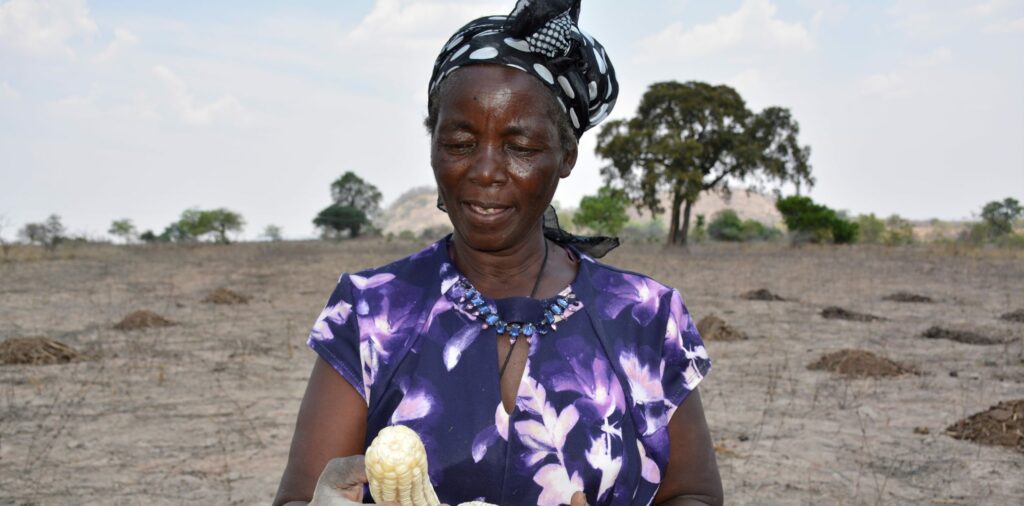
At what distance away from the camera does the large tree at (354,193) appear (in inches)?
2549

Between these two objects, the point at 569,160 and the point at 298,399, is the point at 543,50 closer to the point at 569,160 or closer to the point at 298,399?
the point at 569,160

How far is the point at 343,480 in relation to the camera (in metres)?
1.40

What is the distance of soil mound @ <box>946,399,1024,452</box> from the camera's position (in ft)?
19.6

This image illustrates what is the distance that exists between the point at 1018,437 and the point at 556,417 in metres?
5.58

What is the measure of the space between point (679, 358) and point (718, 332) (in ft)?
29.4

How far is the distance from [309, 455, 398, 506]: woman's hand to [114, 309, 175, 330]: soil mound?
10.7 metres

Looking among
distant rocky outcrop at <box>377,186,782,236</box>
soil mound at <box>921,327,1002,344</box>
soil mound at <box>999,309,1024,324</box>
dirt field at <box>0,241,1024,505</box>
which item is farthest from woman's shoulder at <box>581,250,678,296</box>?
distant rocky outcrop at <box>377,186,782,236</box>

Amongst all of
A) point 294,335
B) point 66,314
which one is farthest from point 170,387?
point 66,314

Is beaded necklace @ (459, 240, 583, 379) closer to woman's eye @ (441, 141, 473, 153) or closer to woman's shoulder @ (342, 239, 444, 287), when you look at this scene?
woman's shoulder @ (342, 239, 444, 287)

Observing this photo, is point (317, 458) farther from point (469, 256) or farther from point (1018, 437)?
point (1018, 437)

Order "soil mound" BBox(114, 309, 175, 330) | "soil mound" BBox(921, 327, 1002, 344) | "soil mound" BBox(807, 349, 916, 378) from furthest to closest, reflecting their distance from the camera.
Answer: "soil mound" BBox(114, 309, 175, 330) → "soil mound" BBox(921, 327, 1002, 344) → "soil mound" BBox(807, 349, 916, 378)

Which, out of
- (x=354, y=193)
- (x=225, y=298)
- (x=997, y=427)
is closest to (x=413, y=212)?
(x=354, y=193)

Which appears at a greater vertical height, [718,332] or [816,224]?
[816,224]

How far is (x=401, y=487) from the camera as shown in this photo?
139 cm
